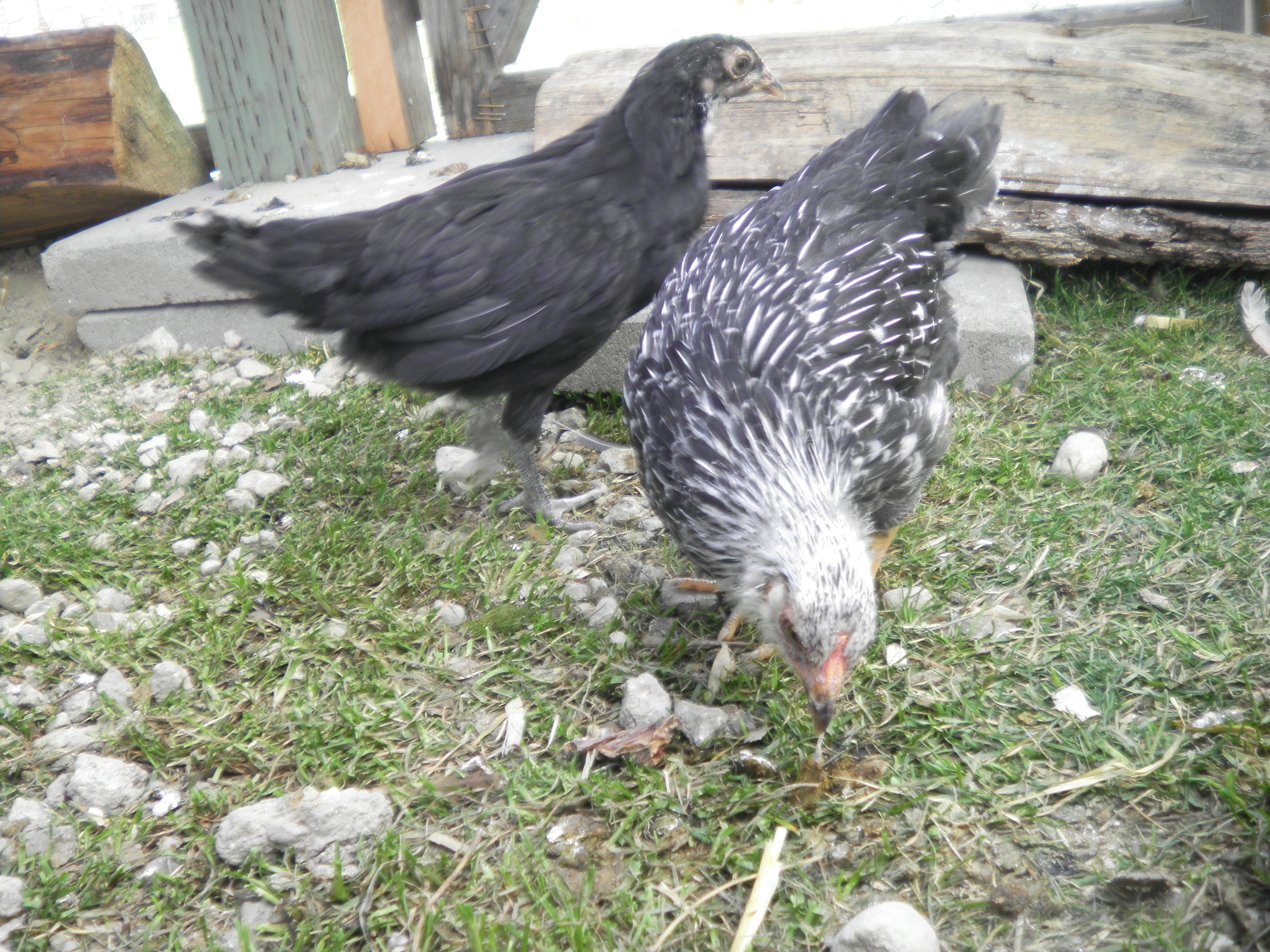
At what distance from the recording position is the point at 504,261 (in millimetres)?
2627

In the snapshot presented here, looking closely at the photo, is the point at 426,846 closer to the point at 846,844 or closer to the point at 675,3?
the point at 846,844

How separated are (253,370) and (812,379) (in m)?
2.68

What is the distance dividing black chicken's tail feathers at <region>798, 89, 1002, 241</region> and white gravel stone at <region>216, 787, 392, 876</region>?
6.44ft

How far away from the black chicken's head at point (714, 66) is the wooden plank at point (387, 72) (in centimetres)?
193

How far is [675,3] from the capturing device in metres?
4.32

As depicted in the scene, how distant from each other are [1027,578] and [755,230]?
1233 millimetres

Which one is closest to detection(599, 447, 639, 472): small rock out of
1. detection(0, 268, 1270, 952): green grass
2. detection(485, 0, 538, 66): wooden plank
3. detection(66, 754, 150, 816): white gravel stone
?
detection(0, 268, 1270, 952): green grass

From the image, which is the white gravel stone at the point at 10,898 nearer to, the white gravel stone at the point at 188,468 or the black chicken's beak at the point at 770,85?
the white gravel stone at the point at 188,468

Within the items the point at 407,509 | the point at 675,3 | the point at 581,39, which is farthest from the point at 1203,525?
the point at 581,39

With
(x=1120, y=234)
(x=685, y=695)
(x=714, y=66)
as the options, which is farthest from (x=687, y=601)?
(x=1120, y=234)

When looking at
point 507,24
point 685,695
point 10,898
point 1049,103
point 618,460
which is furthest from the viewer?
point 507,24

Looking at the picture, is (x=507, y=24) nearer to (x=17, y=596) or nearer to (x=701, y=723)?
(x=17, y=596)

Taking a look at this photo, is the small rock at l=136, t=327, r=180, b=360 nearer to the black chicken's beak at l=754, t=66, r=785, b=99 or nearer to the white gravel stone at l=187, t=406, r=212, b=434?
the white gravel stone at l=187, t=406, r=212, b=434

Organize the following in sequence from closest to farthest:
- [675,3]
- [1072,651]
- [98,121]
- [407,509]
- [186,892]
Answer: [186,892] < [1072,651] < [407,509] < [98,121] < [675,3]
